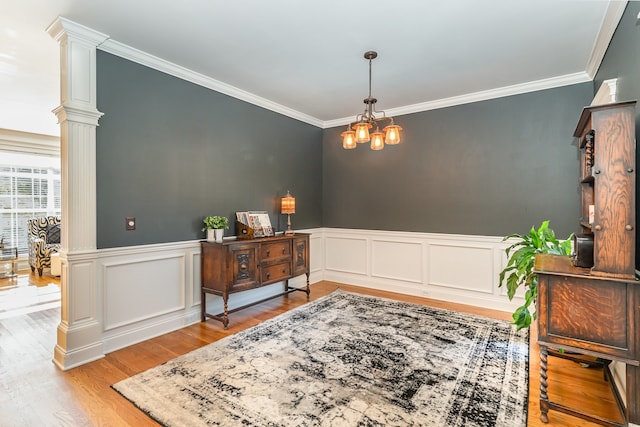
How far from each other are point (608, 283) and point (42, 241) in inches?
304

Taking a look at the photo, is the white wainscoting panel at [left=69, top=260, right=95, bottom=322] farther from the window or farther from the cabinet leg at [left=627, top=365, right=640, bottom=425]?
the window

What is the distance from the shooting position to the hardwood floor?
6.32 feet

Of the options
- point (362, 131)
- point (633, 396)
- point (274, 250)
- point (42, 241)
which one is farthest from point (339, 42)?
point (42, 241)

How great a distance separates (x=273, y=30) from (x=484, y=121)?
288 centimetres

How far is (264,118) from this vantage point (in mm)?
4332

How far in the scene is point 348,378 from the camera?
233 cm

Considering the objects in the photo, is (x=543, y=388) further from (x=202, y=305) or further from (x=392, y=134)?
(x=202, y=305)

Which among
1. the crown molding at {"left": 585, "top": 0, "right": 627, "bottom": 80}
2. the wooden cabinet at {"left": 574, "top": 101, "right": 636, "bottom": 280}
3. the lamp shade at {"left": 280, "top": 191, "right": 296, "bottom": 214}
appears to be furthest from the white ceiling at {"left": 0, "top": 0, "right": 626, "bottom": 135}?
the lamp shade at {"left": 280, "top": 191, "right": 296, "bottom": 214}

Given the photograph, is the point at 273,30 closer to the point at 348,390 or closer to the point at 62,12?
the point at 62,12

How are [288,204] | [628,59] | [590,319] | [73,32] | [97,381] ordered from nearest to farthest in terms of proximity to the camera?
[590,319], [628,59], [97,381], [73,32], [288,204]

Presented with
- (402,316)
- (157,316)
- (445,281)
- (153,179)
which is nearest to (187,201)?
(153,179)

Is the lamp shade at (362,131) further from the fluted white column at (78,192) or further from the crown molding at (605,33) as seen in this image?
the fluted white column at (78,192)

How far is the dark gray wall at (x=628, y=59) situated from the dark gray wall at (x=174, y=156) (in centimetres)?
356

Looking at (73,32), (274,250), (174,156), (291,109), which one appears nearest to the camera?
(73,32)
